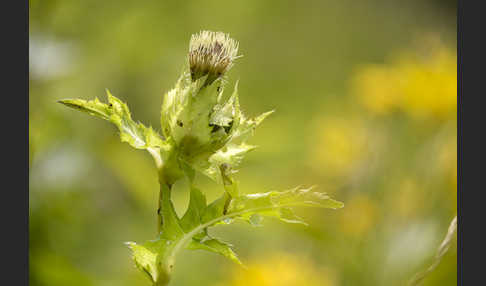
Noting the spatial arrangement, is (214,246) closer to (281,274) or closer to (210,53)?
(210,53)

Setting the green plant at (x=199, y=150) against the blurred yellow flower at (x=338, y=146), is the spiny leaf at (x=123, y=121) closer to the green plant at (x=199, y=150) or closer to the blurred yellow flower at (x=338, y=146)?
the green plant at (x=199, y=150)

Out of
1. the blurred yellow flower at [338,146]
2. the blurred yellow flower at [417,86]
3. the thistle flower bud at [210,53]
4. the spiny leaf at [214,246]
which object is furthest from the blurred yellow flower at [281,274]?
the thistle flower bud at [210,53]

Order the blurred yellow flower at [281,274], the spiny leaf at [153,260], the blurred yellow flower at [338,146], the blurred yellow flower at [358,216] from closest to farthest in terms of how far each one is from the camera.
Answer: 1. the spiny leaf at [153,260]
2. the blurred yellow flower at [281,274]
3. the blurred yellow flower at [358,216]
4. the blurred yellow flower at [338,146]

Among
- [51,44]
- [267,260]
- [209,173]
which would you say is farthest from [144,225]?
[209,173]

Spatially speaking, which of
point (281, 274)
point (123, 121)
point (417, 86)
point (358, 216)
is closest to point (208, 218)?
point (123, 121)

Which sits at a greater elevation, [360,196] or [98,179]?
[98,179]

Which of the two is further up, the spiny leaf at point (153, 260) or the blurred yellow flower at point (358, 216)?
the blurred yellow flower at point (358, 216)

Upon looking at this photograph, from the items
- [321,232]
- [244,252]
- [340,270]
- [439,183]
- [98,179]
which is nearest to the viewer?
[321,232]

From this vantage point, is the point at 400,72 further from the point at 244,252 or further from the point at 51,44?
the point at 51,44
